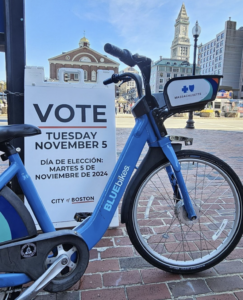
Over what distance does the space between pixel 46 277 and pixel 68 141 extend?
1.16 metres

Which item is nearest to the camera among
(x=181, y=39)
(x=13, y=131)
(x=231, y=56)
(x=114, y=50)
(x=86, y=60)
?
(x=13, y=131)

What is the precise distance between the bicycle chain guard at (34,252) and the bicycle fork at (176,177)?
737mm

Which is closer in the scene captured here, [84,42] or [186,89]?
[186,89]

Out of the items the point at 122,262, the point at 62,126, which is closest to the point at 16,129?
the point at 62,126

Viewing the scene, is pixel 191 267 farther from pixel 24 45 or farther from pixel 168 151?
pixel 24 45

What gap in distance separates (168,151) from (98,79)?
3.34 feet

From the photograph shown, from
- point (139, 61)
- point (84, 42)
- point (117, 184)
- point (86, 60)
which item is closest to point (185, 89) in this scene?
point (139, 61)

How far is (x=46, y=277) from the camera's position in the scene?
132 centimetres

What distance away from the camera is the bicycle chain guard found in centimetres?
130

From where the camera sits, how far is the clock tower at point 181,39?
120 m

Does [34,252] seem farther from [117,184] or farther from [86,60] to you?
[86,60]

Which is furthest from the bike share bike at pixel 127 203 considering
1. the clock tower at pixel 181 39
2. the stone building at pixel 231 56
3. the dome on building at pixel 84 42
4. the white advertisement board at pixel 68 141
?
the clock tower at pixel 181 39

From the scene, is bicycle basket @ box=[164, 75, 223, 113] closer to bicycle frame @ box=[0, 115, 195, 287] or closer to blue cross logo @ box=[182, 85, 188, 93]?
blue cross logo @ box=[182, 85, 188, 93]

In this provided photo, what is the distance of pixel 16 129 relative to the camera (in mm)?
1290
